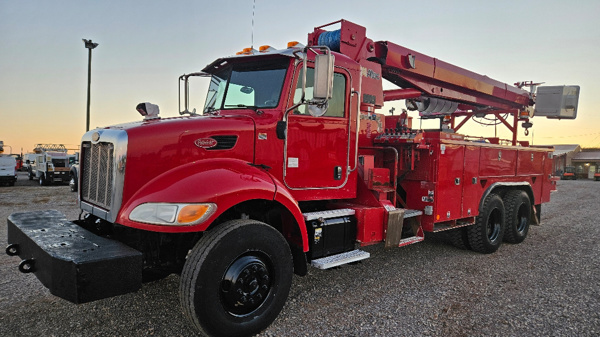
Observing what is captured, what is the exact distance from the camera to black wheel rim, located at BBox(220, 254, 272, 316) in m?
3.04

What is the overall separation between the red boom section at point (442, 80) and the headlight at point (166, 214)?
3.76 m

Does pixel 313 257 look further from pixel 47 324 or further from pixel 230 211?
pixel 47 324

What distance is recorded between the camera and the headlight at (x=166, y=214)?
2.83 meters

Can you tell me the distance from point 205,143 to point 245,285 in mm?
1274

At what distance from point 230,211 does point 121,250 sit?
1.01 metres

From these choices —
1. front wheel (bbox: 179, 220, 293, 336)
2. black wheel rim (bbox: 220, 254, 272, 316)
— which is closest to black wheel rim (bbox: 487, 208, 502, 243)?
front wheel (bbox: 179, 220, 293, 336)

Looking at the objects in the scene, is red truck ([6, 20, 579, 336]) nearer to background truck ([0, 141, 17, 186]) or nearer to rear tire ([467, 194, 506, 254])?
rear tire ([467, 194, 506, 254])

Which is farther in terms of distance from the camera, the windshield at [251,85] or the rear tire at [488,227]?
the rear tire at [488,227]

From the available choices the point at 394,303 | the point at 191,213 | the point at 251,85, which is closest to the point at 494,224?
the point at 394,303

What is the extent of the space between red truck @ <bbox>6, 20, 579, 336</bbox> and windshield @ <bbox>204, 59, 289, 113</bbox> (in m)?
0.01

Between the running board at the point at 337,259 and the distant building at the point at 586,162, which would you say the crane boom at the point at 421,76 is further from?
the distant building at the point at 586,162

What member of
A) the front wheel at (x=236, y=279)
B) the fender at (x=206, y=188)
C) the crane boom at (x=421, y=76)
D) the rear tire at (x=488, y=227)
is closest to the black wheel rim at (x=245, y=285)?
the front wheel at (x=236, y=279)

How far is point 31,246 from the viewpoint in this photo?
297cm

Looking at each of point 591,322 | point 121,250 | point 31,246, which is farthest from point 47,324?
point 591,322
